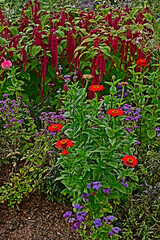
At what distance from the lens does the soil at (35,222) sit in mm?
2111

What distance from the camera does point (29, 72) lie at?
3135 mm

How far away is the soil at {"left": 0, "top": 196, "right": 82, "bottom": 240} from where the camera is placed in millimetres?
2111

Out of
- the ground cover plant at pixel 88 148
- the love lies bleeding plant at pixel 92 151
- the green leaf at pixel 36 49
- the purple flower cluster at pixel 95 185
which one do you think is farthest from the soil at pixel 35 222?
the green leaf at pixel 36 49

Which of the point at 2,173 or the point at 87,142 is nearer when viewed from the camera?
the point at 87,142

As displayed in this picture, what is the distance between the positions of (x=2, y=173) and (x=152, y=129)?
57.7 inches

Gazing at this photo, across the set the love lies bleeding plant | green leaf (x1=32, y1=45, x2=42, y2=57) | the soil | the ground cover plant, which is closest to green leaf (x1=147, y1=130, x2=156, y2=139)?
the ground cover plant

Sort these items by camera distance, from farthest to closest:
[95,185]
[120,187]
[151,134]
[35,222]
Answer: [151,134], [35,222], [120,187], [95,185]

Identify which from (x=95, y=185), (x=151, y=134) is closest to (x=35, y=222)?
(x=95, y=185)

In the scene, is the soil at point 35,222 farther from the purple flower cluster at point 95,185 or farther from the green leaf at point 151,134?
the green leaf at point 151,134

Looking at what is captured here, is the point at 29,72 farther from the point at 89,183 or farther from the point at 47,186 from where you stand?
the point at 89,183

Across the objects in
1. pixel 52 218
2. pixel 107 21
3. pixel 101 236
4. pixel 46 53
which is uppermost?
pixel 107 21

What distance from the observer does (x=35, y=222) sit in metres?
2.22

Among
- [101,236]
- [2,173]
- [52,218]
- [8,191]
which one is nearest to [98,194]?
[101,236]

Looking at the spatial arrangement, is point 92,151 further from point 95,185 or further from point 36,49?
point 36,49
